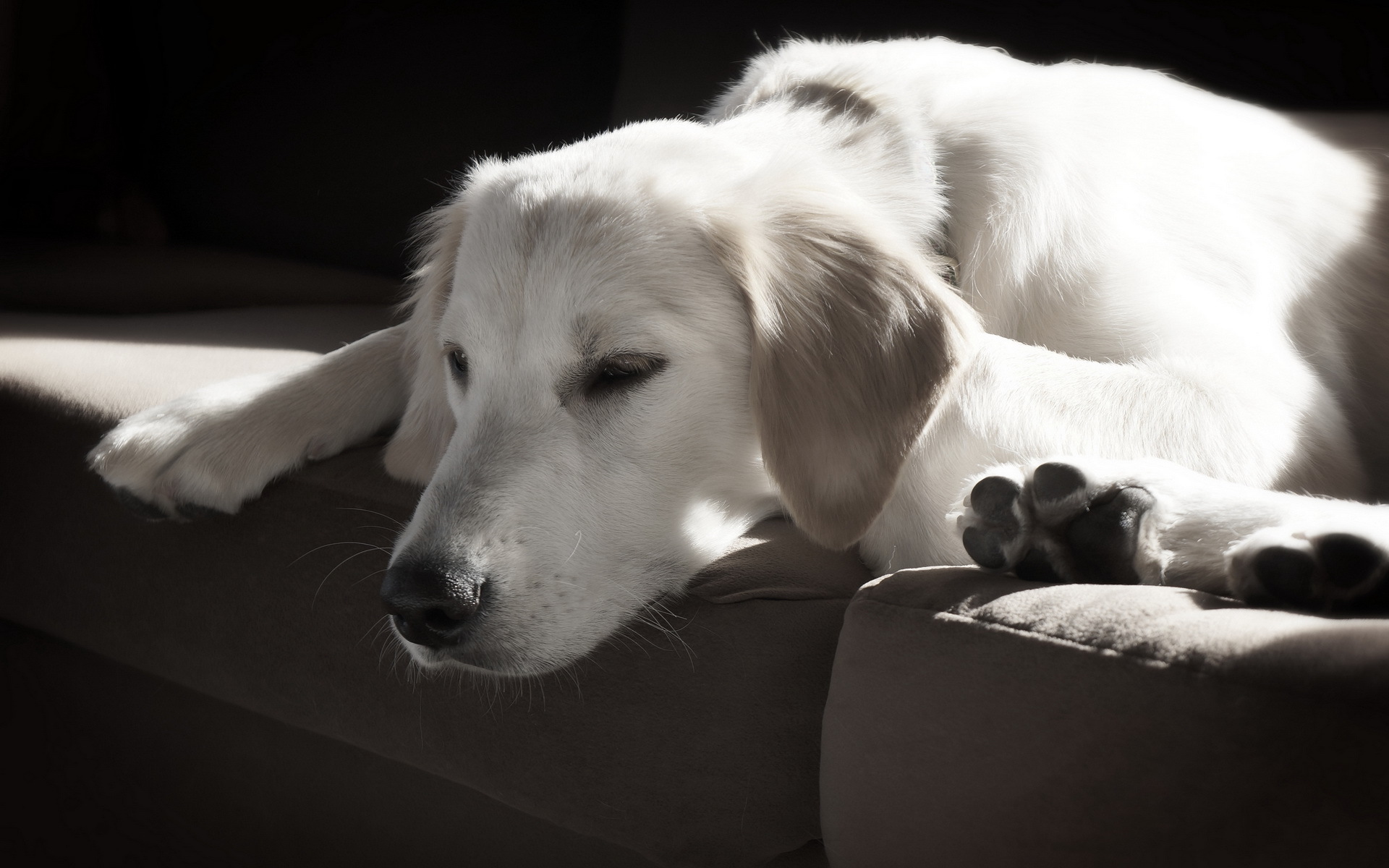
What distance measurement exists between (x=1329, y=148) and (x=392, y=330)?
1.84 meters

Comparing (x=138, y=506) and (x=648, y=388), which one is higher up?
(x=648, y=388)

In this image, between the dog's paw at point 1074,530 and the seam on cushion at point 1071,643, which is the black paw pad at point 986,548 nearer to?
the dog's paw at point 1074,530

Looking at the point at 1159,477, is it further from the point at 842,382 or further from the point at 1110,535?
the point at 842,382

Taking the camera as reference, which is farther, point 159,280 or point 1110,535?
point 159,280

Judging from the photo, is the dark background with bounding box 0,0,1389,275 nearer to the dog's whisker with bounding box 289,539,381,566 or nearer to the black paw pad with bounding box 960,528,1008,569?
the dog's whisker with bounding box 289,539,381,566

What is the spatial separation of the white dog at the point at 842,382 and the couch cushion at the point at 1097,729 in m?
0.13

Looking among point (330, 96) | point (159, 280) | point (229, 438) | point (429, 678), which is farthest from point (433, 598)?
point (330, 96)


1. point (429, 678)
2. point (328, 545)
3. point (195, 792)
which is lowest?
point (195, 792)

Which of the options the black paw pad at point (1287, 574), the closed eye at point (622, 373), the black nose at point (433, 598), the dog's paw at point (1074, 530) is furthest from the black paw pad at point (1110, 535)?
the black nose at point (433, 598)

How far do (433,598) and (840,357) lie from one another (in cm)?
58

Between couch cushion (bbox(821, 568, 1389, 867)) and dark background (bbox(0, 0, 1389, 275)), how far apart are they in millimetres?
1879

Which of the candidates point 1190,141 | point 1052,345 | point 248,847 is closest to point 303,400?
point 248,847

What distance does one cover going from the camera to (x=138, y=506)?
1.43 meters

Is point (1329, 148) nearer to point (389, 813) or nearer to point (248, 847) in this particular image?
point (389, 813)
